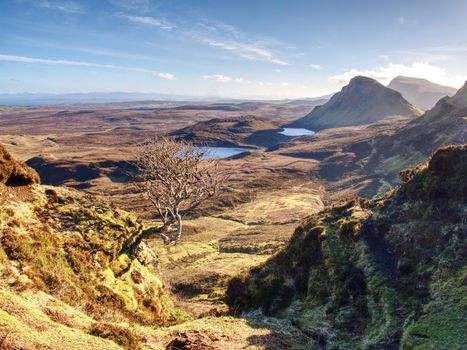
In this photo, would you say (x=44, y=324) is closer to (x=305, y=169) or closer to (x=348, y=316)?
(x=348, y=316)

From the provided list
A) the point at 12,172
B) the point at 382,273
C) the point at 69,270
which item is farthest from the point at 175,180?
the point at 382,273

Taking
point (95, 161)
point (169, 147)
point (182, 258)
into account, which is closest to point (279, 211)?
point (182, 258)

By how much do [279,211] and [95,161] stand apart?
117063 millimetres

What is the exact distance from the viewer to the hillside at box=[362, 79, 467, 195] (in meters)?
125

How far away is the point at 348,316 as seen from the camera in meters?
21.5

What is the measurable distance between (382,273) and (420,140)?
427 feet

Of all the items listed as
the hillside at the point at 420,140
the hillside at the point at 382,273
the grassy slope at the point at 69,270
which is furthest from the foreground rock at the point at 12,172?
the hillside at the point at 420,140

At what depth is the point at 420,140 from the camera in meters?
137

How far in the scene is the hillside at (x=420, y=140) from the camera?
A: 12462 cm

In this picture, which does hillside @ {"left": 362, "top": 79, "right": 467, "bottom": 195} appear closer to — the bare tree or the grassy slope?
the bare tree

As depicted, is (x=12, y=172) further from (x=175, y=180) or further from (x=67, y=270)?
(x=175, y=180)

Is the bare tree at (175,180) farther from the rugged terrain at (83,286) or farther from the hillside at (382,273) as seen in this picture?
the hillside at (382,273)

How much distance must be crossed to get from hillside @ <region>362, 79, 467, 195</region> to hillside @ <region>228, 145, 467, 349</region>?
3653 inches

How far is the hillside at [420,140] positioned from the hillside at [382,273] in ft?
304
